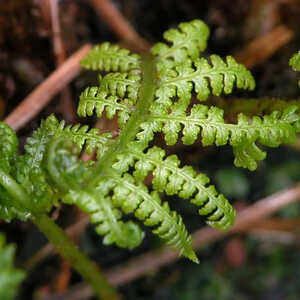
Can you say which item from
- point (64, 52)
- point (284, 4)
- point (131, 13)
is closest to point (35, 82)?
point (64, 52)

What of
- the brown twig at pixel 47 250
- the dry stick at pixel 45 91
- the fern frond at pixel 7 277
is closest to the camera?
the fern frond at pixel 7 277

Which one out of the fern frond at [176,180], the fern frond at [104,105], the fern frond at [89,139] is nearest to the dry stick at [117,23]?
the fern frond at [104,105]

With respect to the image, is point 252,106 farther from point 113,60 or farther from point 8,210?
point 8,210

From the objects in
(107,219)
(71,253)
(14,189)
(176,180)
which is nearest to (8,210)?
(14,189)

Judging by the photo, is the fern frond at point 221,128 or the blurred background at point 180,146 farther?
the blurred background at point 180,146

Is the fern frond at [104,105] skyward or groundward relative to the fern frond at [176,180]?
skyward

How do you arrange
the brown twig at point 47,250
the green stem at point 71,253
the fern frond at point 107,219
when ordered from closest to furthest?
1. the fern frond at point 107,219
2. the green stem at point 71,253
3. the brown twig at point 47,250

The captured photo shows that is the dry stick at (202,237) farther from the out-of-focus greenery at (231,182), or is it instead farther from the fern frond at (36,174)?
the fern frond at (36,174)
